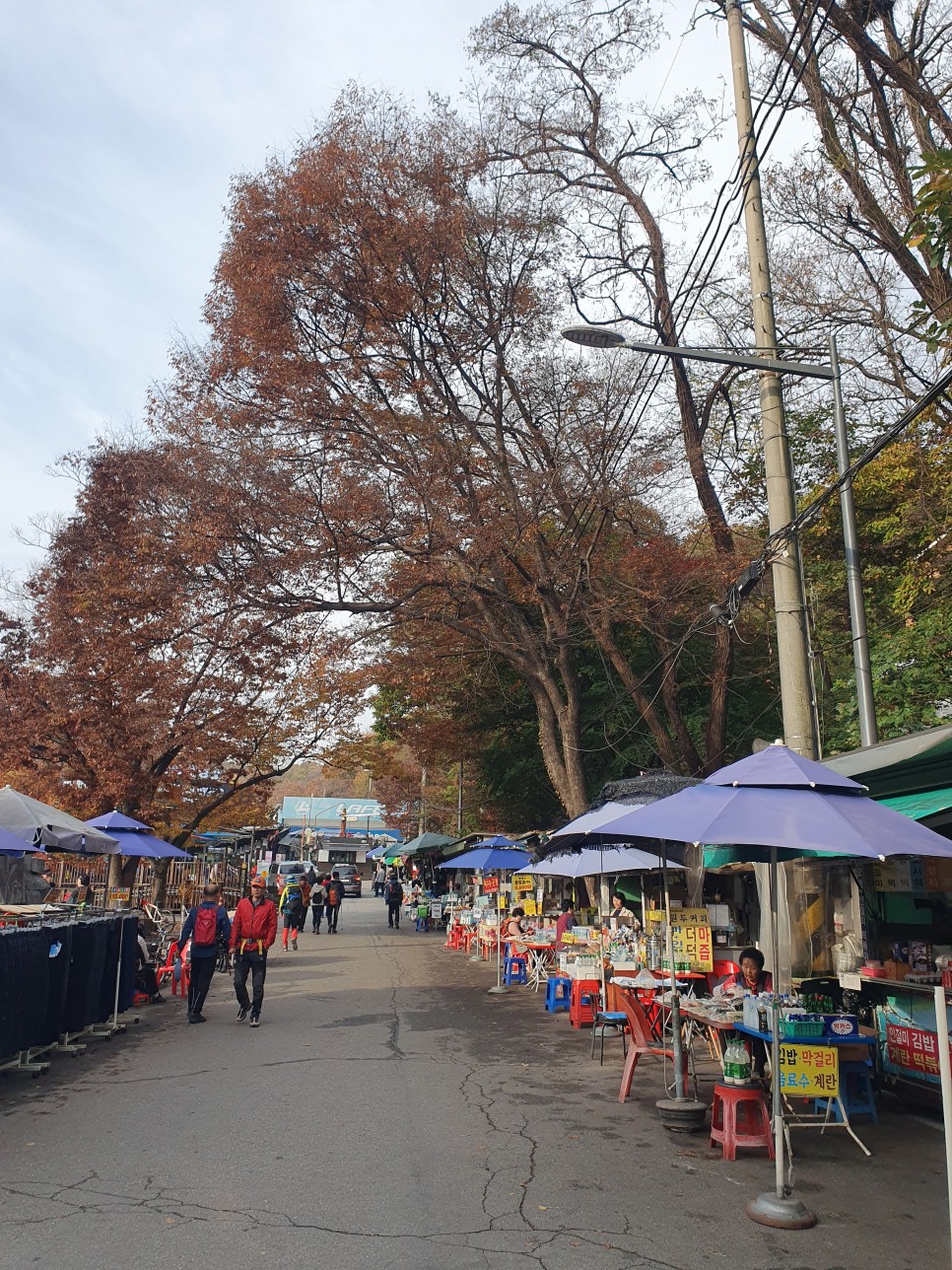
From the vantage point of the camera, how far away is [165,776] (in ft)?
88.7

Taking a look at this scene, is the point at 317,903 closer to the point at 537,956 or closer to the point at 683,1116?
the point at 537,956

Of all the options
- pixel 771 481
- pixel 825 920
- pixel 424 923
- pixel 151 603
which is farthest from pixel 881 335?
pixel 424 923

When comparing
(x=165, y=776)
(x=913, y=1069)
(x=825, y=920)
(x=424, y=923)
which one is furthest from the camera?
(x=424, y=923)

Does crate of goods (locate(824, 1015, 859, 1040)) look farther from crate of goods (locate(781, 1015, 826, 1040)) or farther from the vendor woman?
the vendor woman

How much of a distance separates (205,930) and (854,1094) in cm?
891

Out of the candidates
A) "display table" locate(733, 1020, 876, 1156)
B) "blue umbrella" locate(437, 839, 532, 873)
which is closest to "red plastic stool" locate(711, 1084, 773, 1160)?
"display table" locate(733, 1020, 876, 1156)

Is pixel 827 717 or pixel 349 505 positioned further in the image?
pixel 827 717

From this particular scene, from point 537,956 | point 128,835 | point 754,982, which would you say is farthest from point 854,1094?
point 128,835

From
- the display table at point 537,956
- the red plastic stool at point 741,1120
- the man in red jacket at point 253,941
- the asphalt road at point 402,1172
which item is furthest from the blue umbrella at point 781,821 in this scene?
the display table at point 537,956

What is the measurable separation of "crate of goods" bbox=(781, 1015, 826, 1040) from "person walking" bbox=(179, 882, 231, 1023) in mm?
8710

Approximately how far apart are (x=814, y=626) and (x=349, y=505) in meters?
10.5

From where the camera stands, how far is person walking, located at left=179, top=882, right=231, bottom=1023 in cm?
1390

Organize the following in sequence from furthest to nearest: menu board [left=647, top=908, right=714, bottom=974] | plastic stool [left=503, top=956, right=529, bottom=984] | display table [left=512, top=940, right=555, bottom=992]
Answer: plastic stool [left=503, top=956, right=529, bottom=984]
display table [left=512, top=940, right=555, bottom=992]
menu board [left=647, top=908, right=714, bottom=974]

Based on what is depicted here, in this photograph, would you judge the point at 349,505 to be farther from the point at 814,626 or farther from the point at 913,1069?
the point at 913,1069
